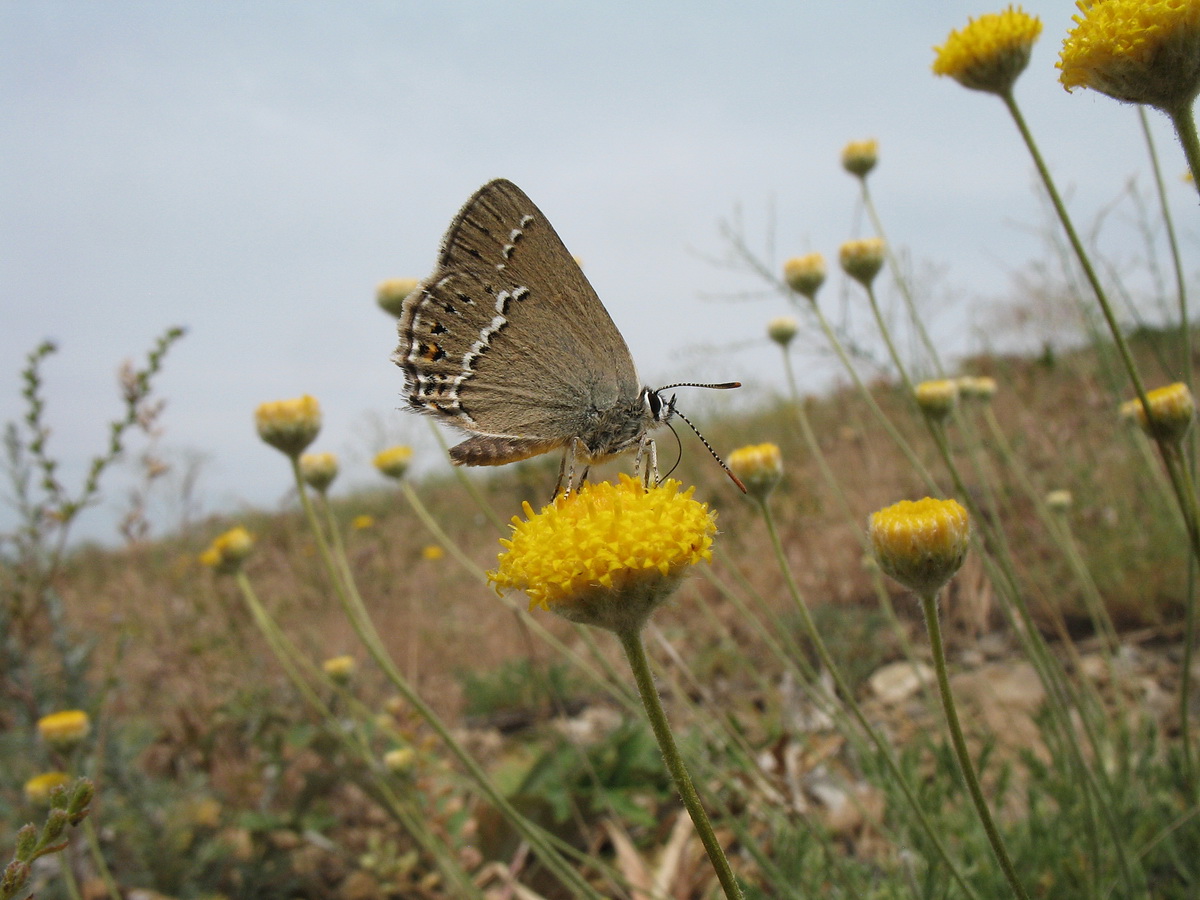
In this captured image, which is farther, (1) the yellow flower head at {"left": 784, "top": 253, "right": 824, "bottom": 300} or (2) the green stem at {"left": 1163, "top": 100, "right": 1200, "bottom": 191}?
(1) the yellow flower head at {"left": 784, "top": 253, "right": 824, "bottom": 300}

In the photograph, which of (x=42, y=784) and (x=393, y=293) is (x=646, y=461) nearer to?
(x=393, y=293)

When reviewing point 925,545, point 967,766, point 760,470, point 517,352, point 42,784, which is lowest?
point 967,766

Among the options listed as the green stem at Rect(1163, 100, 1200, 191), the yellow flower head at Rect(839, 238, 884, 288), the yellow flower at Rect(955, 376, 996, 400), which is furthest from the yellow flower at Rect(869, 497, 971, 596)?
the yellow flower at Rect(955, 376, 996, 400)

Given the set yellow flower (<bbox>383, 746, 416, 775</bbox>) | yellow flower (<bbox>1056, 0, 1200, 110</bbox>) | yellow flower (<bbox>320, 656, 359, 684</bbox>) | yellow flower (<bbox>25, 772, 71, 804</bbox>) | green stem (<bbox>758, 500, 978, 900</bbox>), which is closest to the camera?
yellow flower (<bbox>1056, 0, 1200, 110</bbox>)

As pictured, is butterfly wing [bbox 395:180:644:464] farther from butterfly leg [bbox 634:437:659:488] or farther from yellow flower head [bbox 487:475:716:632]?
yellow flower head [bbox 487:475:716:632]

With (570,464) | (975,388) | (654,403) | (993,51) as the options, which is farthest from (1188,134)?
(975,388)

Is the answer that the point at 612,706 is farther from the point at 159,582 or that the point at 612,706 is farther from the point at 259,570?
the point at 259,570

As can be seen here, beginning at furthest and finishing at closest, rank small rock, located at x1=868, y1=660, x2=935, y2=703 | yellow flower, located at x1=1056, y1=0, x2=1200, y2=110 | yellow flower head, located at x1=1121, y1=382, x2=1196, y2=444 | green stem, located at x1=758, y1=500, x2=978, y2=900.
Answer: small rock, located at x1=868, y1=660, x2=935, y2=703
yellow flower head, located at x1=1121, y1=382, x2=1196, y2=444
green stem, located at x1=758, y1=500, x2=978, y2=900
yellow flower, located at x1=1056, y1=0, x2=1200, y2=110
